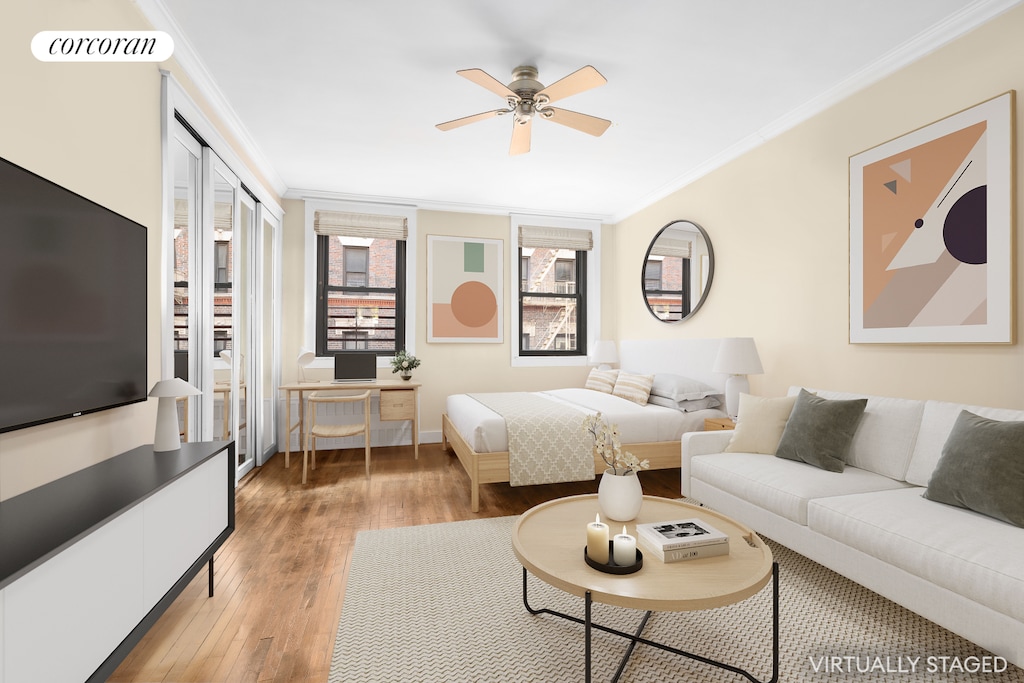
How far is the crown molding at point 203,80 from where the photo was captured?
89.7 inches

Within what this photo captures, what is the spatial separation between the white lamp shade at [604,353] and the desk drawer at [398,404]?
82.9 inches

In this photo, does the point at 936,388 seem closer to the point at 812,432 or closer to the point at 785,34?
the point at 812,432

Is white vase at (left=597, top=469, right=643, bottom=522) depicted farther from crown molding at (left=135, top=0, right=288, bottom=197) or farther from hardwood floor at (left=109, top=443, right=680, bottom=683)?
crown molding at (left=135, top=0, right=288, bottom=197)

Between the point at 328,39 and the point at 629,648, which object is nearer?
the point at 629,648

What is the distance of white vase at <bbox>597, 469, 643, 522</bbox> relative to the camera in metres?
1.97

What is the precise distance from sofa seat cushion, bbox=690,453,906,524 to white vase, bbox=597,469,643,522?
0.79 metres

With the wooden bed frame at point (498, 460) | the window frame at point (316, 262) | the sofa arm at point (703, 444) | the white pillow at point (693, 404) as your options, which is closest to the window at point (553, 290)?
the window frame at point (316, 262)

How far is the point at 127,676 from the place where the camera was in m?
1.65

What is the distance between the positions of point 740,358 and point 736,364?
0.17 feet

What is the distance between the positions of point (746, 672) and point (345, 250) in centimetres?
499

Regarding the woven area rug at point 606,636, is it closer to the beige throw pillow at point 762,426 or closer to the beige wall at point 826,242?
the beige throw pillow at point 762,426

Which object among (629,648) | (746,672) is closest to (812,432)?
(746,672)

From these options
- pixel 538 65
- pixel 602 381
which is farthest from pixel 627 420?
pixel 538 65

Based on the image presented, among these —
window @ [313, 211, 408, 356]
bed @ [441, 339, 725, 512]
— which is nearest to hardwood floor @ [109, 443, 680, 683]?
bed @ [441, 339, 725, 512]
